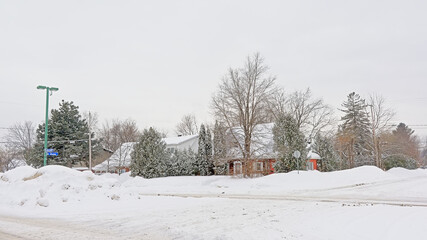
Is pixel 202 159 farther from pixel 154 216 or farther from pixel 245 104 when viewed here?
pixel 154 216

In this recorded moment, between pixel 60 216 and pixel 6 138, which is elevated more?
pixel 6 138

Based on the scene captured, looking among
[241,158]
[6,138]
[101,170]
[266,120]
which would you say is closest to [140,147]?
[241,158]

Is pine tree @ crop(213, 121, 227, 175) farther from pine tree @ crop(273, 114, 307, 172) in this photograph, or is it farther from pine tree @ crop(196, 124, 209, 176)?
pine tree @ crop(273, 114, 307, 172)

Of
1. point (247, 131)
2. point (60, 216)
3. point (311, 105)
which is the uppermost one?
point (311, 105)

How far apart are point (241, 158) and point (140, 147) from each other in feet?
40.6

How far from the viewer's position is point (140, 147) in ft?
129

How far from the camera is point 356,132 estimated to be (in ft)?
202

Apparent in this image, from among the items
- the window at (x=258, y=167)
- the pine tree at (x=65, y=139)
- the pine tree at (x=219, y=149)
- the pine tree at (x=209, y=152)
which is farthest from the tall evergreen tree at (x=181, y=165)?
the pine tree at (x=65, y=139)

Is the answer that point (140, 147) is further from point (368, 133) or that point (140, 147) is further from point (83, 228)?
point (368, 133)

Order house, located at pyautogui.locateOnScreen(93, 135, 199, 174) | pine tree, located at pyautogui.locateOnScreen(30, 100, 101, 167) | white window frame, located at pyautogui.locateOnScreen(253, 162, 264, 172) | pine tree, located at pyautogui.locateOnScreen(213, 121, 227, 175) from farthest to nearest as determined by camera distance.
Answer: house, located at pyautogui.locateOnScreen(93, 135, 199, 174) < pine tree, located at pyautogui.locateOnScreen(30, 100, 101, 167) < white window frame, located at pyautogui.locateOnScreen(253, 162, 264, 172) < pine tree, located at pyautogui.locateOnScreen(213, 121, 227, 175)

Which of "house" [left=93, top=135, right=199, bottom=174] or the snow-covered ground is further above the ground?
"house" [left=93, top=135, right=199, bottom=174]

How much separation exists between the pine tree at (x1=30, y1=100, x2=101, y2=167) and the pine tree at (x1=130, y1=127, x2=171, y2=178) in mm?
12660

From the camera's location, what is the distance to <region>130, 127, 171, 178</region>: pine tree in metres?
38.8

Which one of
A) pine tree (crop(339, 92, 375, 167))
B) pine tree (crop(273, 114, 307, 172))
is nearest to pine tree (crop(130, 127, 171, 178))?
pine tree (crop(273, 114, 307, 172))
